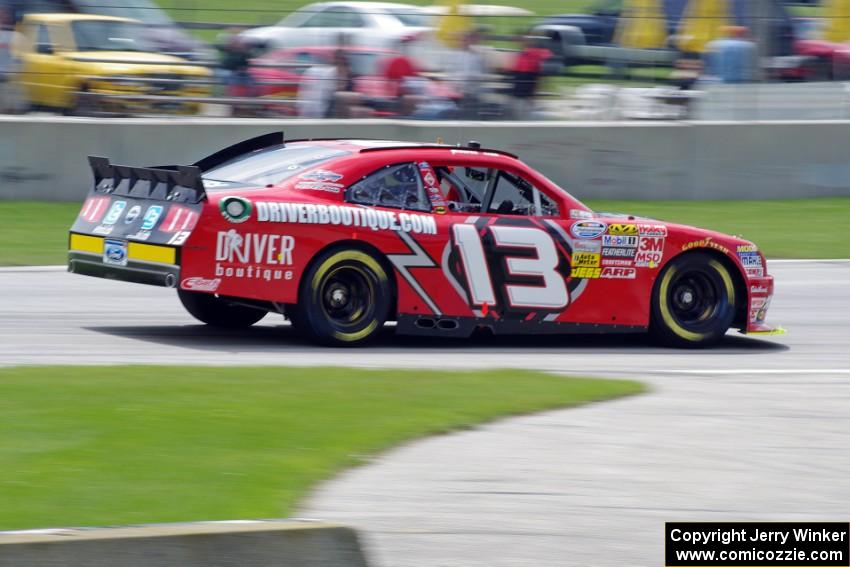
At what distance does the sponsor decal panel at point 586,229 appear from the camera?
34.0ft

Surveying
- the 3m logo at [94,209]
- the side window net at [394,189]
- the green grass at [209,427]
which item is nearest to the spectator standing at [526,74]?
the side window net at [394,189]

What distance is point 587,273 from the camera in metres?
10.4

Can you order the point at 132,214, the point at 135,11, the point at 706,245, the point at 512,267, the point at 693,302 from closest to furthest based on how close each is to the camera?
1. the point at 132,214
2. the point at 512,267
3. the point at 706,245
4. the point at 693,302
5. the point at 135,11

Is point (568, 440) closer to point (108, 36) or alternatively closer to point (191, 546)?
point (191, 546)

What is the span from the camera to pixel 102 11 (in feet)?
63.0

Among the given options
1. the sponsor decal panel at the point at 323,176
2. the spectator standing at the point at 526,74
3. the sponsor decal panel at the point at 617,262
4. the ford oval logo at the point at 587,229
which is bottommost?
the sponsor decal panel at the point at 617,262

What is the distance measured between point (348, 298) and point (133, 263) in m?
Answer: 1.51

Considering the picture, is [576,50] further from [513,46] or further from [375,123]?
[375,123]

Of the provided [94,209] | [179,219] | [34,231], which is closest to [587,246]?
[179,219]

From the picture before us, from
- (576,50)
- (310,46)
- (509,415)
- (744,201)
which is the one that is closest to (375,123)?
(310,46)

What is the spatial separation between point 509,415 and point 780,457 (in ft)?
4.84

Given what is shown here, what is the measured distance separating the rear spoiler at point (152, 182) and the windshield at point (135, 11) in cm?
930

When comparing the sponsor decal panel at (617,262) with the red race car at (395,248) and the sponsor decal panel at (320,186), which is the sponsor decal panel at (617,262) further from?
the sponsor decal panel at (320,186)

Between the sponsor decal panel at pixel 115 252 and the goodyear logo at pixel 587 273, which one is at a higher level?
the sponsor decal panel at pixel 115 252
